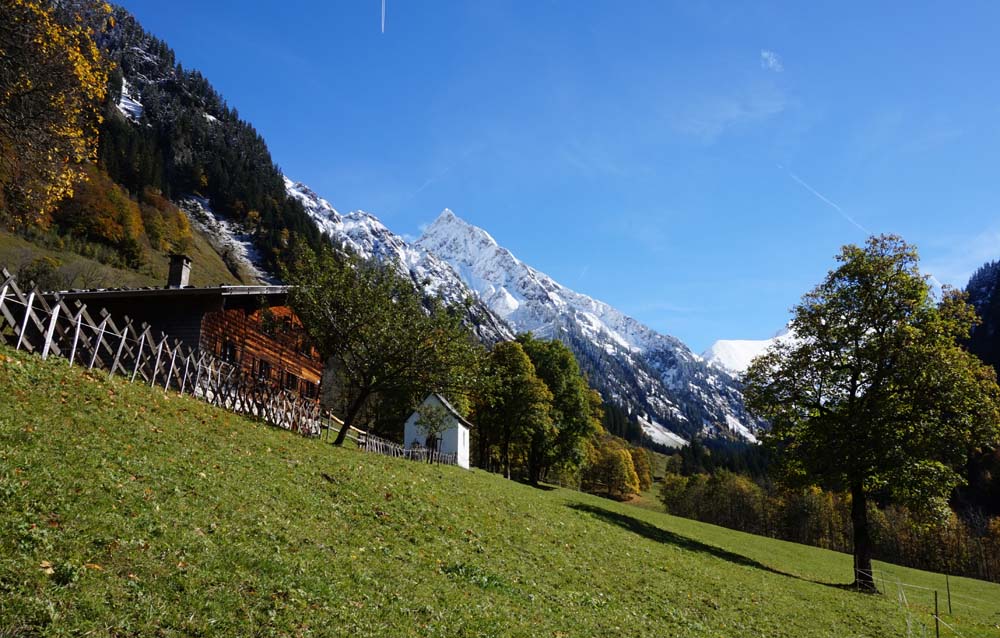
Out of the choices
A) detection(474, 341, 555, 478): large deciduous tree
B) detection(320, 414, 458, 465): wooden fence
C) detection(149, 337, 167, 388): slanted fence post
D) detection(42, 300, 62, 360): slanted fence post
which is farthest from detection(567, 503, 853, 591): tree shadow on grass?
detection(42, 300, 62, 360): slanted fence post

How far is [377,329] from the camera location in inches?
1230

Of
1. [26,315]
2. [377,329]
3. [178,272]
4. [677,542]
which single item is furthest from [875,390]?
[178,272]

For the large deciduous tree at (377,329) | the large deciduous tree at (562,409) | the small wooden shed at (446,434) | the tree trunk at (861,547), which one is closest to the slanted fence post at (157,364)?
the large deciduous tree at (377,329)

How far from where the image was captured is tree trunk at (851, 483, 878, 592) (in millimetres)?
28142

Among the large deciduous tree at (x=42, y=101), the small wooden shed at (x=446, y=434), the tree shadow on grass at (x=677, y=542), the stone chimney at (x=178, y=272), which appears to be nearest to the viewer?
the large deciduous tree at (x=42, y=101)

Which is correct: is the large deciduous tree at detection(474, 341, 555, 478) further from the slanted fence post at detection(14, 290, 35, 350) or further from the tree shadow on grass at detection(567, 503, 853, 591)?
the slanted fence post at detection(14, 290, 35, 350)

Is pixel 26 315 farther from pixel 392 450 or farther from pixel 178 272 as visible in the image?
pixel 392 450

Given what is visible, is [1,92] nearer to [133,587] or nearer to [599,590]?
[133,587]

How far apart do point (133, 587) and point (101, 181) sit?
173831mm

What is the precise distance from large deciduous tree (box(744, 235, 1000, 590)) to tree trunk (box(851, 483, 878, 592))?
7 centimetres

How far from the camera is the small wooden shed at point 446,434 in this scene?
171 ft

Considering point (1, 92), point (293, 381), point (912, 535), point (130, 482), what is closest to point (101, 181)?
point (293, 381)

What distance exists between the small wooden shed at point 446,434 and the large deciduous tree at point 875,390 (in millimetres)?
26548

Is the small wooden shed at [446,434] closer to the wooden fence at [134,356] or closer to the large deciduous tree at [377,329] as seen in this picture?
the wooden fence at [134,356]
